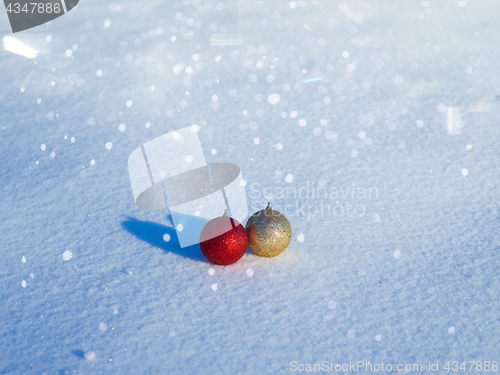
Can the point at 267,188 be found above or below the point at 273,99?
above

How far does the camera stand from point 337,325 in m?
1.81

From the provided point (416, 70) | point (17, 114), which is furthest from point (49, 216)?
point (416, 70)

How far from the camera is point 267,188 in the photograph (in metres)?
2.75

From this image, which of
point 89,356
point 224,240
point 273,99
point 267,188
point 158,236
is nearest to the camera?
point 89,356

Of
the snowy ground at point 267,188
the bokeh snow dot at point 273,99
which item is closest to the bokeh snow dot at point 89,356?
the snowy ground at point 267,188

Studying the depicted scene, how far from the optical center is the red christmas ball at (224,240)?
1.93 metres

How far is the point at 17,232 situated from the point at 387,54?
3.79m

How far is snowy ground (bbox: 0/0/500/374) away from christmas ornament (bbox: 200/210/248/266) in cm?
13

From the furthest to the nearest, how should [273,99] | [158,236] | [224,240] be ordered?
1. [273,99]
2. [158,236]
3. [224,240]

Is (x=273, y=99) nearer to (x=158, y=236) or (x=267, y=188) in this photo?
(x=267, y=188)

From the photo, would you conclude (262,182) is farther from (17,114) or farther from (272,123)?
(17,114)

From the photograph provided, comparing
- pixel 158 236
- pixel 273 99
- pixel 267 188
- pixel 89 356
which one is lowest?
pixel 273 99

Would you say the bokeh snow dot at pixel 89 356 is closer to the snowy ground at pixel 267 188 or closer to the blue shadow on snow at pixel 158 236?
the snowy ground at pixel 267 188

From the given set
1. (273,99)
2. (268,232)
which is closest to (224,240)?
(268,232)
